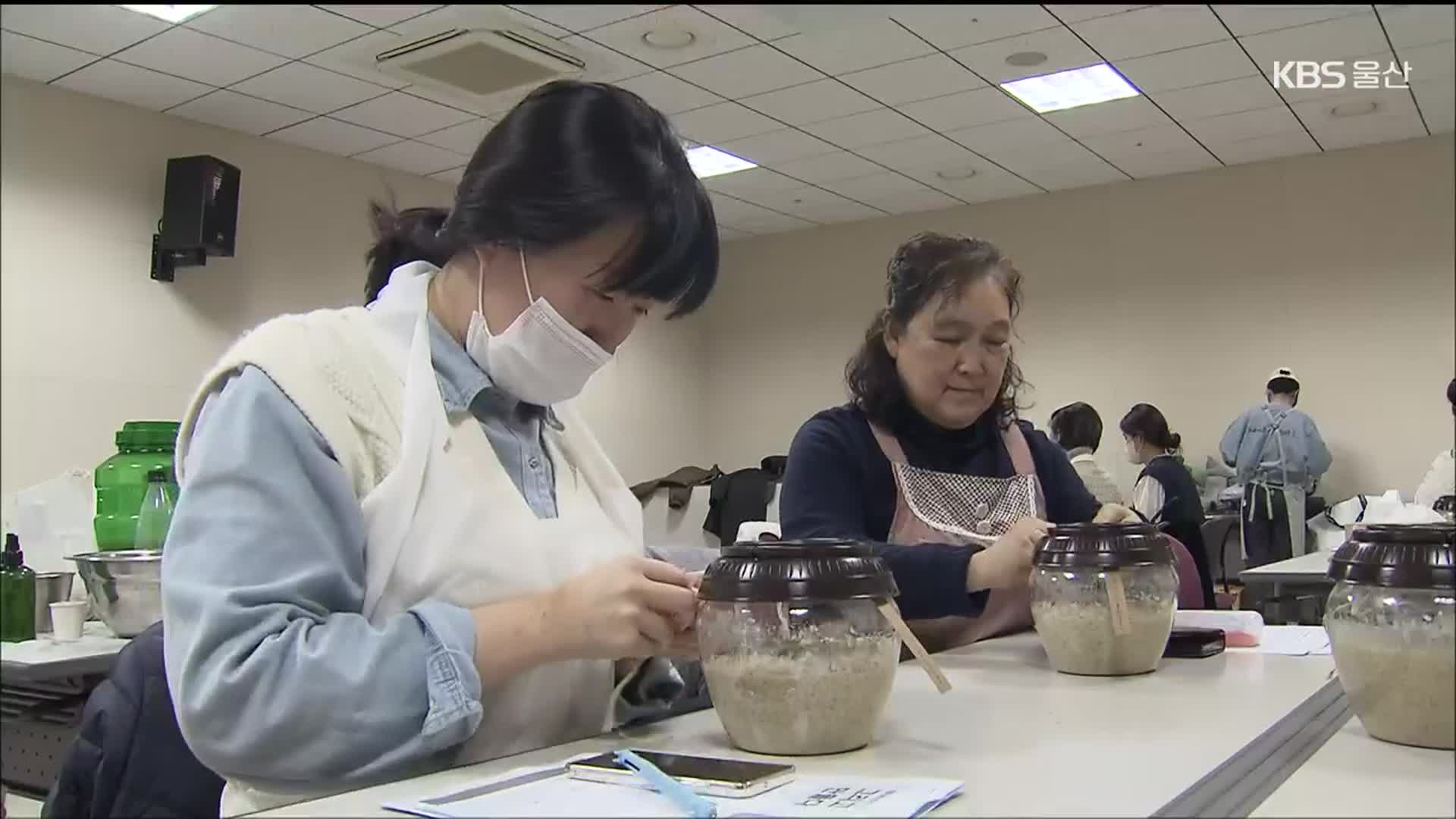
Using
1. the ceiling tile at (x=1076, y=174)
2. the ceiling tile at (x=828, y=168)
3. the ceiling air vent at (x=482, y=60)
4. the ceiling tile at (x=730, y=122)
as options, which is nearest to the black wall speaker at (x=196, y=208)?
the ceiling air vent at (x=482, y=60)

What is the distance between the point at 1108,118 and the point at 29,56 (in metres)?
4.44

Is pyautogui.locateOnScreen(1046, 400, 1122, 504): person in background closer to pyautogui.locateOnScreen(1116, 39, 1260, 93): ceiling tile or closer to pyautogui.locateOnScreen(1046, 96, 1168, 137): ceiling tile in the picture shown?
pyautogui.locateOnScreen(1116, 39, 1260, 93): ceiling tile

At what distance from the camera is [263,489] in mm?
748

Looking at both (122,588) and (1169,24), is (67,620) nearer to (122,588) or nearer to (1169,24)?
(122,588)

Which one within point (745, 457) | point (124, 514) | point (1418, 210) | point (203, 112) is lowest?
point (124, 514)

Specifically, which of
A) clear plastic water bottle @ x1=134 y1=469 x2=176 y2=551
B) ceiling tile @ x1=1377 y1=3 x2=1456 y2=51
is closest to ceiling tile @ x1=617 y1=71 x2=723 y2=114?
clear plastic water bottle @ x1=134 y1=469 x2=176 y2=551

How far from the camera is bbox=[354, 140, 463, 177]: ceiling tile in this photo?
4582mm

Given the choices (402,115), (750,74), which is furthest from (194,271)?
(750,74)

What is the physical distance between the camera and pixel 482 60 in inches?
51.7

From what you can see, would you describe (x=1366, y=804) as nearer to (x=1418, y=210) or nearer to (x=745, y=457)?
(x=745, y=457)

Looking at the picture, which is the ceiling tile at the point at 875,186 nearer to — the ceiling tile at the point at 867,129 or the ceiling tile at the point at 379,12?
the ceiling tile at the point at 867,129

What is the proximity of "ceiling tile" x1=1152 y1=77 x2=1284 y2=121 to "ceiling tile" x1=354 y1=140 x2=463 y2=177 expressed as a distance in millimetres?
2776

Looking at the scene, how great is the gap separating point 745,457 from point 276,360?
1.86 m

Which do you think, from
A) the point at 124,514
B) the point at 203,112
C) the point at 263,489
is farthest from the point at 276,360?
the point at 203,112
